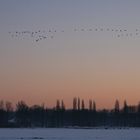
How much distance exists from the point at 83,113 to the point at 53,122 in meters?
10.8

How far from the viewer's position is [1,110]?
198250 mm
